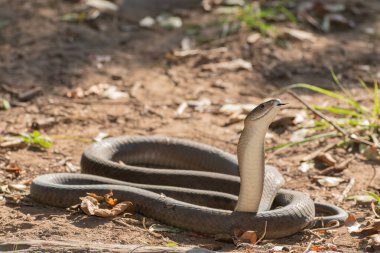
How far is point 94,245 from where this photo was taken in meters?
4.23

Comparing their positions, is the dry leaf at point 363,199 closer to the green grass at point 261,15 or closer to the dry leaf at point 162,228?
the dry leaf at point 162,228

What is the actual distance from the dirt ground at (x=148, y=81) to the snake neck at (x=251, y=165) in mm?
314

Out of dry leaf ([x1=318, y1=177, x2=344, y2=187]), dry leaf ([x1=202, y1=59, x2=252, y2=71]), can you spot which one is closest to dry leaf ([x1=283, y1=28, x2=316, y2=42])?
dry leaf ([x1=202, y1=59, x2=252, y2=71])

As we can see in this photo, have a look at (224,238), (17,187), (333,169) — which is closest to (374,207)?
(333,169)

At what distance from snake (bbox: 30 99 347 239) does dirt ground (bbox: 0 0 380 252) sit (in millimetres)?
127

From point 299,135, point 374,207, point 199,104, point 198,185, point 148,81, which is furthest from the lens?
point 148,81

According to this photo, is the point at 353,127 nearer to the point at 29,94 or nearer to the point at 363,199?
the point at 363,199

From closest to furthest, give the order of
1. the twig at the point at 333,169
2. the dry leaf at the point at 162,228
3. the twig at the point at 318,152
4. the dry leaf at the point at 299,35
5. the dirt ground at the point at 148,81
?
the dry leaf at the point at 162,228 → the dirt ground at the point at 148,81 → the twig at the point at 333,169 → the twig at the point at 318,152 → the dry leaf at the point at 299,35

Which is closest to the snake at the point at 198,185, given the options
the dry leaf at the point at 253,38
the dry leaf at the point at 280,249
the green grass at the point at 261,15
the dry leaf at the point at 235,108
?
the dry leaf at the point at 280,249

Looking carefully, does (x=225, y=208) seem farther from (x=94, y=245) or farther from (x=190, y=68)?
(x=190, y=68)

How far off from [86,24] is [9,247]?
5749mm

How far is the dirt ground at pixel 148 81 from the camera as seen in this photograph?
612cm

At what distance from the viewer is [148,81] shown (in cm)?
835

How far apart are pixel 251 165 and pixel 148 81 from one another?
12.2 ft
